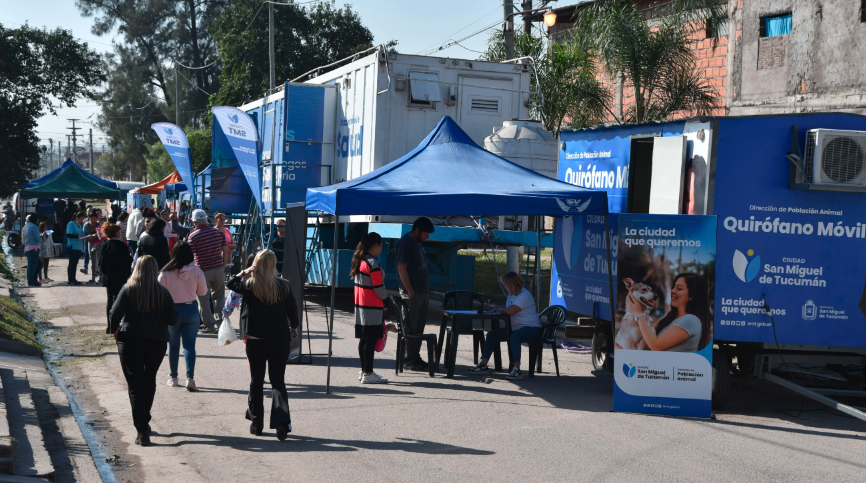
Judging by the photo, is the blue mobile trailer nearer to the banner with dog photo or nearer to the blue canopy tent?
the banner with dog photo

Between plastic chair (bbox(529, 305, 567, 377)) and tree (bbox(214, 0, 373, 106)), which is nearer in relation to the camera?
plastic chair (bbox(529, 305, 567, 377))

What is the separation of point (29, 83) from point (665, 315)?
32674 millimetres

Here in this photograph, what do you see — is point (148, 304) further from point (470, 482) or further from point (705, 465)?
point (705, 465)

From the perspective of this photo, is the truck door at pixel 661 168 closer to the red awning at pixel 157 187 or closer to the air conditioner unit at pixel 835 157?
the air conditioner unit at pixel 835 157

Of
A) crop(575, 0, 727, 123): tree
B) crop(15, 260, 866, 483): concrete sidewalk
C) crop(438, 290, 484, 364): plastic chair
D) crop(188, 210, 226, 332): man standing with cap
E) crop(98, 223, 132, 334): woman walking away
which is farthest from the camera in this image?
crop(575, 0, 727, 123): tree

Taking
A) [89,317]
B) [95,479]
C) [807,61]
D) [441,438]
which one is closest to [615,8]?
[807,61]

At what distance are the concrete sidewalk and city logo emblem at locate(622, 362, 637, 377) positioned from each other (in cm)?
39

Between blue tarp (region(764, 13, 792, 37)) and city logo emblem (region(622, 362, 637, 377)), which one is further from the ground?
blue tarp (region(764, 13, 792, 37))

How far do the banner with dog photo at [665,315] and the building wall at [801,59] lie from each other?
46.4 ft

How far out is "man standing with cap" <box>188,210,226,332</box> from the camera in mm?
11812

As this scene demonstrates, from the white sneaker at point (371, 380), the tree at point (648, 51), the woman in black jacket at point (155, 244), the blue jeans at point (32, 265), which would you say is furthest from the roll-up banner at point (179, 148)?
the white sneaker at point (371, 380)

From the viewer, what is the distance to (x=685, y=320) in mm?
7902

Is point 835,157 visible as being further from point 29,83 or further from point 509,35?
point 29,83

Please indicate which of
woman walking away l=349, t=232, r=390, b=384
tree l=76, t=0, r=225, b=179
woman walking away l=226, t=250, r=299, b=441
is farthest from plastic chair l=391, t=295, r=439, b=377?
tree l=76, t=0, r=225, b=179
